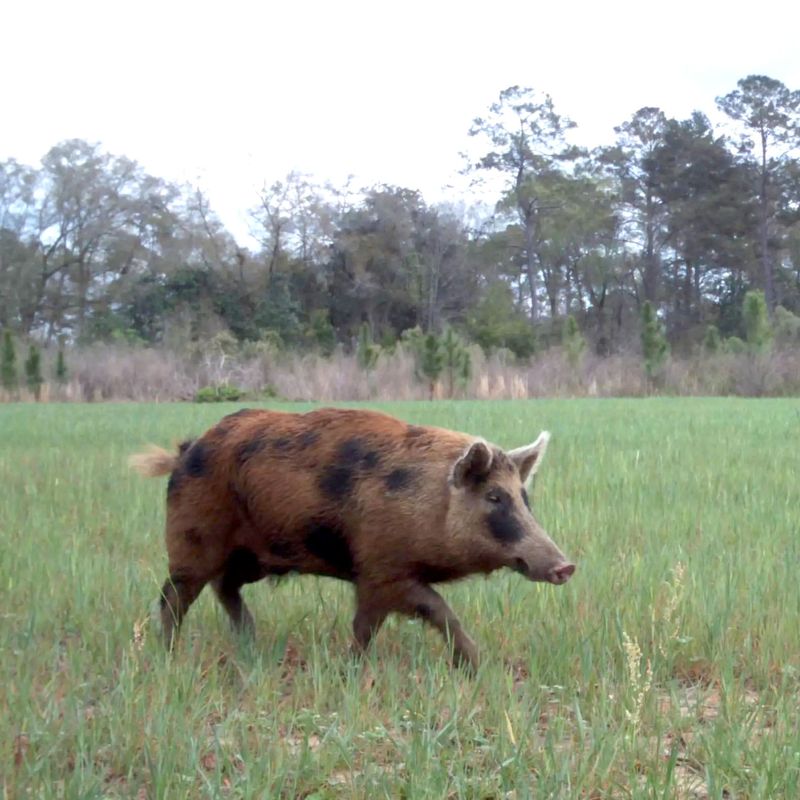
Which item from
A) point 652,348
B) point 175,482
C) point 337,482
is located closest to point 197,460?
point 175,482

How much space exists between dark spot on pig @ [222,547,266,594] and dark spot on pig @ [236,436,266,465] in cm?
38

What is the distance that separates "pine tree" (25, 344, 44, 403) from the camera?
33625 millimetres

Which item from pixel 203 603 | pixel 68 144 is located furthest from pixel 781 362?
pixel 203 603

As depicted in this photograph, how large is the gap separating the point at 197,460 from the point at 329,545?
2.37ft

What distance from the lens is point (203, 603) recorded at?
5492mm

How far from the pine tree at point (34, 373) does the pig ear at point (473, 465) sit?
31.4 m

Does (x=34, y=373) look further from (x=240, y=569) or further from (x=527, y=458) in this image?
(x=527, y=458)

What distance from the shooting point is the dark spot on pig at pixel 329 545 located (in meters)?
4.41

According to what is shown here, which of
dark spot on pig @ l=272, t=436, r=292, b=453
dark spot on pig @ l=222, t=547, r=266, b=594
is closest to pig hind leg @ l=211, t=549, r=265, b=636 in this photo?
dark spot on pig @ l=222, t=547, r=266, b=594

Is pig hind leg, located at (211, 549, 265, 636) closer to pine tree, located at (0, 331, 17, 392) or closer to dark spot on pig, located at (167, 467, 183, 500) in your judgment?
dark spot on pig, located at (167, 467, 183, 500)

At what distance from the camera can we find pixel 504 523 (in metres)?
4.20

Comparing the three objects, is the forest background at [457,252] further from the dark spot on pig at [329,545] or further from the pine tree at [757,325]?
the dark spot on pig at [329,545]

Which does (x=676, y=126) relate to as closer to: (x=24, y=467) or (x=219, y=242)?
(x=219, y=242)

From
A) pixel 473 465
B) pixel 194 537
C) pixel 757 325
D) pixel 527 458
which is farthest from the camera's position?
pixel 757 325
